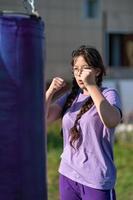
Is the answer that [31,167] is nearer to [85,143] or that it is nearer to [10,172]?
[10,172]

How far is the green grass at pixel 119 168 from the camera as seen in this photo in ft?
27.4

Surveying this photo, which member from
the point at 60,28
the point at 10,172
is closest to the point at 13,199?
the point at 10,172

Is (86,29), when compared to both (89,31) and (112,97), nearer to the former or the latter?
(89,31)

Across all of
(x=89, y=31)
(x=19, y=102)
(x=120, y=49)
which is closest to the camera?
(x=19, y=102)

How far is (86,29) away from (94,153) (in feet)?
81.3

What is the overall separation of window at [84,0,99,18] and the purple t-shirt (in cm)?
2464

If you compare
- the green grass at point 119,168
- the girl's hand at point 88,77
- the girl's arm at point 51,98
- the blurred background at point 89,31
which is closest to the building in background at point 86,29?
the blurred background at point 89,31

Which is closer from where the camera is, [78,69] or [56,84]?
[78,69]

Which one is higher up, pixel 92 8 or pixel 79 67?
pixel 79 67

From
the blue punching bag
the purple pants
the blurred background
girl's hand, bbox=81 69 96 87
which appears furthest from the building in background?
the blue punching bag

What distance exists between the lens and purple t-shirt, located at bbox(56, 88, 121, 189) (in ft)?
12.6

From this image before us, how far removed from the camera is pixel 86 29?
28.4 metres

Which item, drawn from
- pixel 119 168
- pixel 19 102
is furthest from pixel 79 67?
pixel 119 168

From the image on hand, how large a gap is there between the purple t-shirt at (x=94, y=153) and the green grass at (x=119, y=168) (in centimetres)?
418
